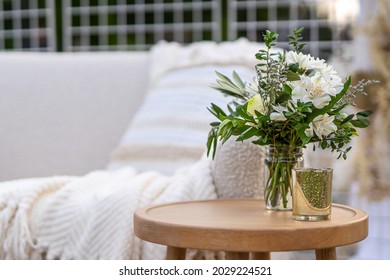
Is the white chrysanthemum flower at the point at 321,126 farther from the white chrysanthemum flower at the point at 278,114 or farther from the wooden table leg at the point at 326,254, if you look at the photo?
the wooden table leg at the point at 326,254

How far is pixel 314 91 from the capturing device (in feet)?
4.54

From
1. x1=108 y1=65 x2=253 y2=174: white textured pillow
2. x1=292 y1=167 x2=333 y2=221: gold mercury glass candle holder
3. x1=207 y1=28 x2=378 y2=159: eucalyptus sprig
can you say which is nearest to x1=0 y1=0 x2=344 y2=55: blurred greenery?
x1=108 y1=65 x2=253 y2=174: white textured pillow

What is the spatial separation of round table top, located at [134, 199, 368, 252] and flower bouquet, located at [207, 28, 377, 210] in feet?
0.34

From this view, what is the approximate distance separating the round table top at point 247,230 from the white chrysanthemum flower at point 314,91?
0.78 ft

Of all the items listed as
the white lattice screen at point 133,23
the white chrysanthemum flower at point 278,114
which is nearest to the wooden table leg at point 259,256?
the white chrysanthemum flower at point 278,114

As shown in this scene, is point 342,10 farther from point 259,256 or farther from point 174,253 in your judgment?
point 174,253

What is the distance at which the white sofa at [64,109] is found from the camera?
267cm

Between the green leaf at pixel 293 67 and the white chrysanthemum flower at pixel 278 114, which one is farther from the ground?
the green leaf at pixel 293 67

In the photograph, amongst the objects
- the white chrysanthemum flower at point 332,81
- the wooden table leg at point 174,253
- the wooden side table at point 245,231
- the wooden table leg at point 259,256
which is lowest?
the wooden table leg at point 259,256

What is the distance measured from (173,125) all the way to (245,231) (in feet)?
4.08

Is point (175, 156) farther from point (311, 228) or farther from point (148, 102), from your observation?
point (311, 228)

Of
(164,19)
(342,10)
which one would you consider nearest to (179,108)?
(342,10)

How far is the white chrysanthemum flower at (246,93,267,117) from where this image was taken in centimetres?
142
